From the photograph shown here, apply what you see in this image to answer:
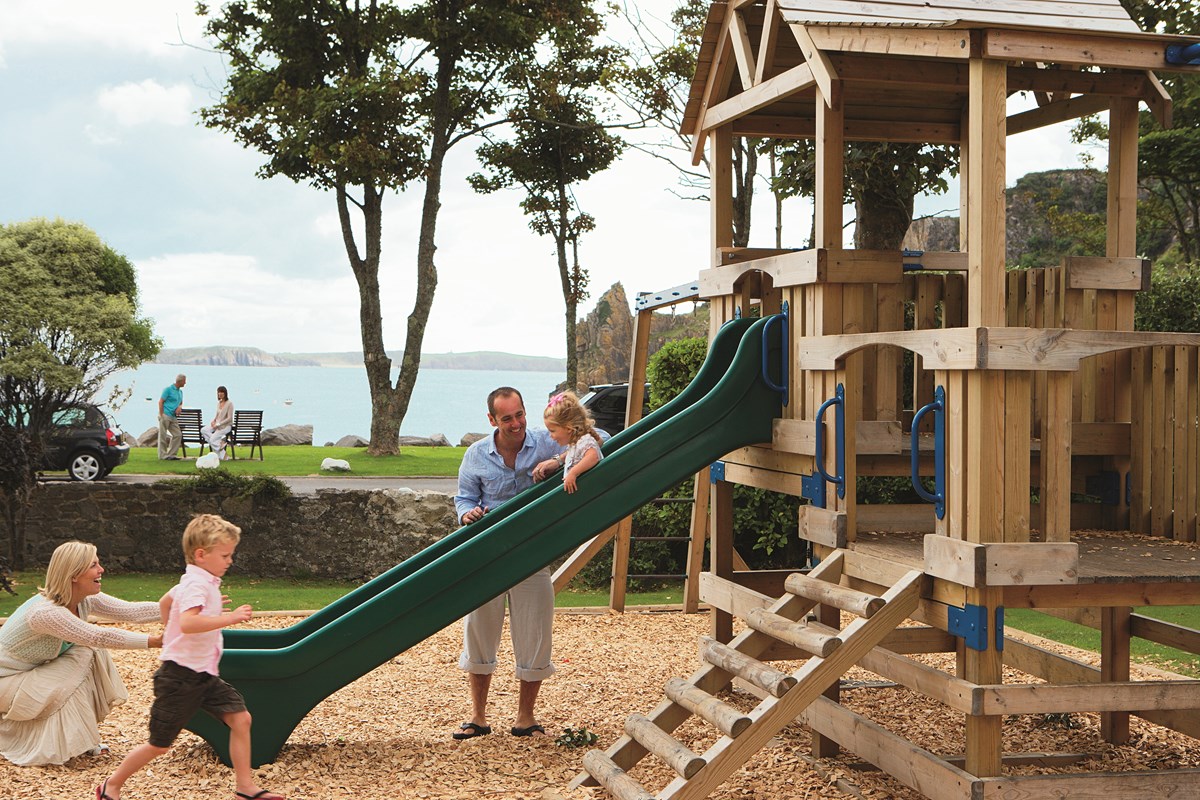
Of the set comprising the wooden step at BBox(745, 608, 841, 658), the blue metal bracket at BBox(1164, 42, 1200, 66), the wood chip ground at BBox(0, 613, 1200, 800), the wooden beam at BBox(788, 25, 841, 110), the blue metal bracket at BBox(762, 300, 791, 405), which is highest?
the wooden beam at BBox(788, 25, 841, 110)

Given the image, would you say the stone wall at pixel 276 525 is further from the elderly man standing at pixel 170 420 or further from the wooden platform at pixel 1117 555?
the elderly man standing at pixel 170 420

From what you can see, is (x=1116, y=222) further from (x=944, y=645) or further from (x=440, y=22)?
(x=440, y=22)

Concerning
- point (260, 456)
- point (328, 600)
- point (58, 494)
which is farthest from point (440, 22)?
point (328, 600)

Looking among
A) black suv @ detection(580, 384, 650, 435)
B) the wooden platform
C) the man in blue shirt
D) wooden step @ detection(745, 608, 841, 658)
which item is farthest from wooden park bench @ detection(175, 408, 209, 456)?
wooden step @ detection(745, 608, 841, 658)

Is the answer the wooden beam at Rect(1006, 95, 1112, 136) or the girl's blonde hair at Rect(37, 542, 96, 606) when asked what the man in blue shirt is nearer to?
the girl's blonde hair at Rect(37, 542, 96, 606)

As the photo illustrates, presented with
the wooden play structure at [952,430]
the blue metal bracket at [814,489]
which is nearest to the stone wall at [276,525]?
the wooden play structure at [952,430]

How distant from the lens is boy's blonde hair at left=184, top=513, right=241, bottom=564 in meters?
4.66

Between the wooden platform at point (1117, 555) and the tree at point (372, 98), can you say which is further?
the tree at point (372, 98)

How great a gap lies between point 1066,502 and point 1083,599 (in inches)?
16.6

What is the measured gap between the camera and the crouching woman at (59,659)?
5.41m

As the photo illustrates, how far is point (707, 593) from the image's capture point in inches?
274

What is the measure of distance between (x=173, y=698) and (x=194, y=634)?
285mm

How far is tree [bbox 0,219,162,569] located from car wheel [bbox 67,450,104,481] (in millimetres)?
878

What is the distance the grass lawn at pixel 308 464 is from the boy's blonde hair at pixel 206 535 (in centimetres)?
1493
